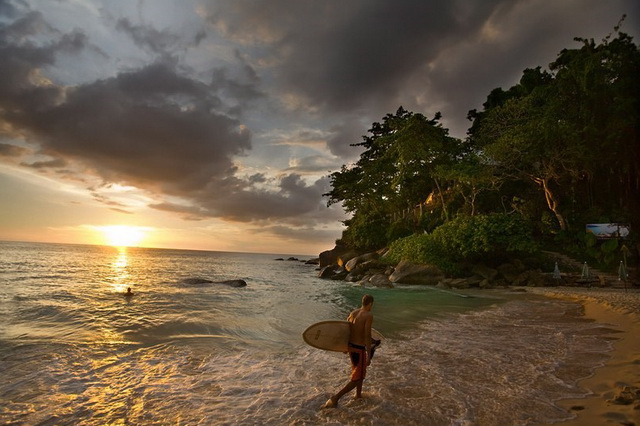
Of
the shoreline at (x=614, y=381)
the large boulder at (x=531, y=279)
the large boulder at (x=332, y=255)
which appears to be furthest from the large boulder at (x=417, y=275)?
the large boulder at (x=332, y=255)

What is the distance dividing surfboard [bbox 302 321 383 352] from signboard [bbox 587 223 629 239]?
103ft

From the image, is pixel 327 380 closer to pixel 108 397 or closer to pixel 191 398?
pixel 191 398

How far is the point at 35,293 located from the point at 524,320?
85.8 feet

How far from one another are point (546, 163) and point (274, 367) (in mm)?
30043

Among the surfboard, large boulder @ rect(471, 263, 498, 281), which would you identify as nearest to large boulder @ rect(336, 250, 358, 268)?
large boulder @ rect(471, 263, 498, 281)

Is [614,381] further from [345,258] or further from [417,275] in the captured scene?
[345,258]

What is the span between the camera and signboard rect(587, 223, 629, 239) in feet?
90.7

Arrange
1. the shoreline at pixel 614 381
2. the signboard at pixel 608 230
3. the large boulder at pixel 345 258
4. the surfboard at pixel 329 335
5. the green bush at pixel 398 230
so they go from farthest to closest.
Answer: the large boulder at pixel 345 258, the green bush at pixel 398 230, the signboard at pixel 608 230, the surfboard at pixel 329 335, the shoreline at pixel 614 381

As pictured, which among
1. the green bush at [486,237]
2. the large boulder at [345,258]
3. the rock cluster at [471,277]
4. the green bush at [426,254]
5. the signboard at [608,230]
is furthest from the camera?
the large boulder at [345,258]

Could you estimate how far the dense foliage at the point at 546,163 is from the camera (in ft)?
90.1

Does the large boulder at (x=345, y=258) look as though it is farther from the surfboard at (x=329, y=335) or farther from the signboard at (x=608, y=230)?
the surfboard at (x=329, y=335)

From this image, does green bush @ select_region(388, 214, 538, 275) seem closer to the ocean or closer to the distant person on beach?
the ocean

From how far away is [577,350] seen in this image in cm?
887

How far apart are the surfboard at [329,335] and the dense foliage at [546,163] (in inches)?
913
